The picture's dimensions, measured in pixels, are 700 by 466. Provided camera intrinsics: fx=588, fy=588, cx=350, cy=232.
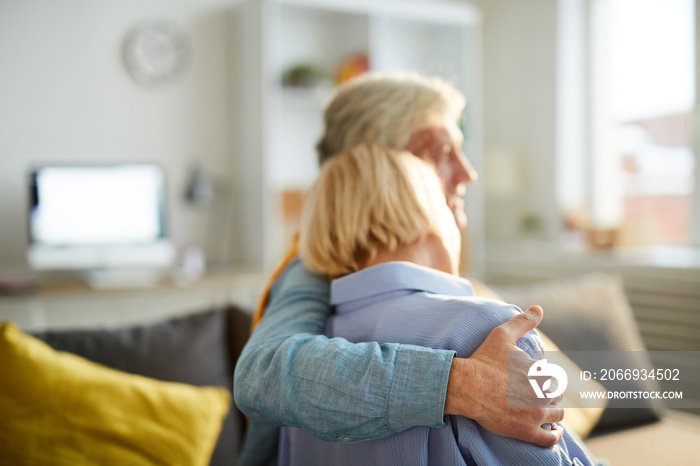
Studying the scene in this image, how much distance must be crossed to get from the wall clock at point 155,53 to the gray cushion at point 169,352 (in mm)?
2229

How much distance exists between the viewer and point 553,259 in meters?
3.37

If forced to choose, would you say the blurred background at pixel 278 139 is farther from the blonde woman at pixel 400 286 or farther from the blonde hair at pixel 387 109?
the blonde woman at pixel 400 286

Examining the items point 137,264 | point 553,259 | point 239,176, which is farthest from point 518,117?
point 137,264

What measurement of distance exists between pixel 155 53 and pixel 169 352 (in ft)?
7.90

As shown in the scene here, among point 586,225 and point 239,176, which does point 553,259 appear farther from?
point 239,176

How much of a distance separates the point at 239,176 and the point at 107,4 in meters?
1.17

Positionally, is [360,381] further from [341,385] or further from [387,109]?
[387,109]

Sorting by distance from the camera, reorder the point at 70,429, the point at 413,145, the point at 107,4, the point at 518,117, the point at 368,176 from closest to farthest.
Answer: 1. the point at 368,176
2. the point at 413,145
3. the point at 70,429
4. the point at 107,4
5. the point at 518,117

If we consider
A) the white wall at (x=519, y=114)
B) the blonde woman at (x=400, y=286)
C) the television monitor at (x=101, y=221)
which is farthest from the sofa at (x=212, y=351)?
the white wall at (x=519, y=114)

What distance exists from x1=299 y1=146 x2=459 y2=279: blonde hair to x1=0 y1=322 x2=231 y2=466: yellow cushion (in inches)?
27.1

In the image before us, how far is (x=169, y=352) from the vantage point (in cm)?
144

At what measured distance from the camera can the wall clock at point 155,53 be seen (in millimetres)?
3285

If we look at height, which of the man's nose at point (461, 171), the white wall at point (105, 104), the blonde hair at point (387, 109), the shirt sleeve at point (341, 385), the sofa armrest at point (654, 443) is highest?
the white wall at point (105, 104)

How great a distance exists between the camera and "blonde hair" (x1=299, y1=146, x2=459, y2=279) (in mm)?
736
